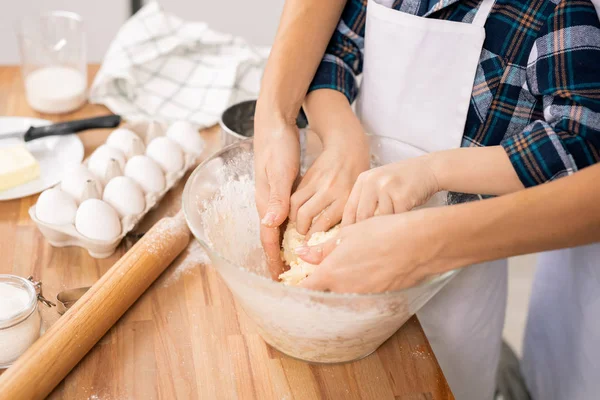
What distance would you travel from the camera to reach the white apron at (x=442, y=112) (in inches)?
38.5

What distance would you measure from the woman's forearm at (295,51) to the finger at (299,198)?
0.15 metres

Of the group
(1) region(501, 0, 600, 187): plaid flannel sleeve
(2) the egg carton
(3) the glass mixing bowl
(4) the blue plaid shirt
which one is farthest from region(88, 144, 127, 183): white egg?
(1) region(501, 0, 600, 187): plaid flannel sleeve

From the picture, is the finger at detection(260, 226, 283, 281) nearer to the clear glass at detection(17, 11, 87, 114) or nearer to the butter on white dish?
the butter on white dish

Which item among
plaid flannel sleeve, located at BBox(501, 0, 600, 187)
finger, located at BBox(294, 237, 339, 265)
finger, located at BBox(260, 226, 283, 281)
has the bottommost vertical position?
finger, located at BBox(260, 226, 283, 281)

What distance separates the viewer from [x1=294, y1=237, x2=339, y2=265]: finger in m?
0.79

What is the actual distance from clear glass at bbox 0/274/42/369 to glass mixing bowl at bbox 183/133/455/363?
246 millimetres

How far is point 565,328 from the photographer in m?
1.19

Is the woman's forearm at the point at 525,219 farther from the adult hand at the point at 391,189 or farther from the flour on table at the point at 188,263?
the flour on table at the point at 188,263

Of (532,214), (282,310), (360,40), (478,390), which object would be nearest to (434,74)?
(360,40)

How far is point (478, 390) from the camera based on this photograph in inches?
45.4

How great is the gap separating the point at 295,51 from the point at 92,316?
55 cm

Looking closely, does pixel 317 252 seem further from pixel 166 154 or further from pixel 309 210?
pixel 166 154

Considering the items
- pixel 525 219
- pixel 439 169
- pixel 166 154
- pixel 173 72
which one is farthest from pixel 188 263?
pixel 173 72

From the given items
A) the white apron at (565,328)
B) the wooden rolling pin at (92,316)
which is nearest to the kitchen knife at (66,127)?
the wooden rolling pin at (92,316)
